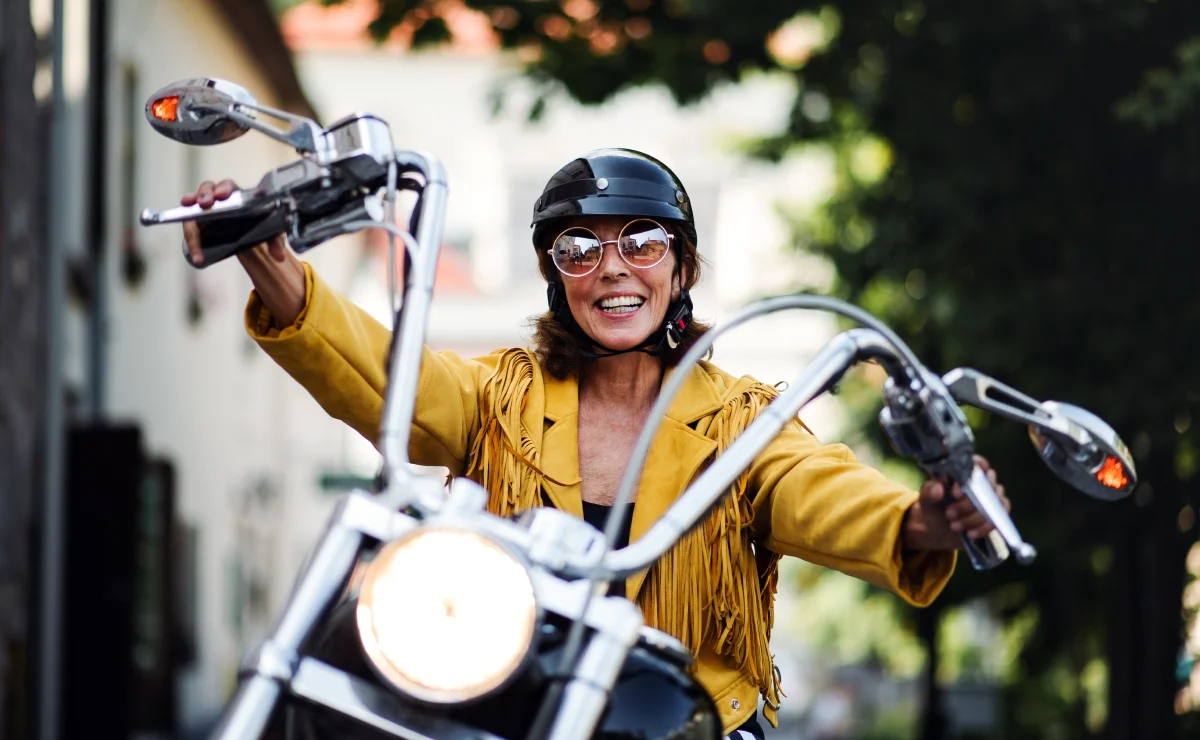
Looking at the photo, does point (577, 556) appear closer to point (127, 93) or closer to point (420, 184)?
point (420, 184)

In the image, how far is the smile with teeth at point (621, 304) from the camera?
3.37 meters

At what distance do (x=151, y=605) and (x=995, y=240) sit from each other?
7256 millimetres

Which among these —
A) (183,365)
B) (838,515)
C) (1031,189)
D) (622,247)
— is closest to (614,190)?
(622,247)

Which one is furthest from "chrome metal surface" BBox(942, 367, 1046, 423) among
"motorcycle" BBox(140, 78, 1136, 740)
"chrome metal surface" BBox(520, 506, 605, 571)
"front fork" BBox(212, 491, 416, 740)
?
"front fork" BBox(212, 491, 416, 740)

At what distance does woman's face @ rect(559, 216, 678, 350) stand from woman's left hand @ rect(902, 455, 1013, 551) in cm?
86

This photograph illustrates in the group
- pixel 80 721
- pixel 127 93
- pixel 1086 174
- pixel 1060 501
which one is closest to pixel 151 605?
pixel 80 721

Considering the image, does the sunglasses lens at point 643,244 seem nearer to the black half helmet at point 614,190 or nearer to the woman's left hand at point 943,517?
the black half helmet at point 614,190

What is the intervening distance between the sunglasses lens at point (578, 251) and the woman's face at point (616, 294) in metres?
0.02

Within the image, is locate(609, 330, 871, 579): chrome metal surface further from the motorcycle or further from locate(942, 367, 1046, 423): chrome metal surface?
locate(942, 367, 1046, 423): chrome metal surface

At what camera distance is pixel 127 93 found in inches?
578

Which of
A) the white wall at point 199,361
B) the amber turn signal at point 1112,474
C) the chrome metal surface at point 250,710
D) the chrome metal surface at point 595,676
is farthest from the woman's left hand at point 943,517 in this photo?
the white wall at point 199,361

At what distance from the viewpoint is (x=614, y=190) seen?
10.8ft

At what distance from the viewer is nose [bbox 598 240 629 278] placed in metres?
3.32

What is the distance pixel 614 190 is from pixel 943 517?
3.38 feet
